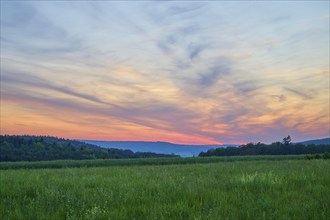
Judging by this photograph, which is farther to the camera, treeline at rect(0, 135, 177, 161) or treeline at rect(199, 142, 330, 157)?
treeline at rect(199, 142, 330, 157)

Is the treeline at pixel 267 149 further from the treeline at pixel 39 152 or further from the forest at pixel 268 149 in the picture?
the treeline at pixel 39 152

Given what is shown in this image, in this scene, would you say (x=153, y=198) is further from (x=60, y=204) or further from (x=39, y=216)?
(x=39, y=216)

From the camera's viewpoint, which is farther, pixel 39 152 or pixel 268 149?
pixel 268 149

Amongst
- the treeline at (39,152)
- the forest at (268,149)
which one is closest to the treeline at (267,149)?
the forest at (268,149)

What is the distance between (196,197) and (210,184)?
245cm

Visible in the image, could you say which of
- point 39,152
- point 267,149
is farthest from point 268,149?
point 39,152

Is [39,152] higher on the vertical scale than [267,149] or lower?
lower

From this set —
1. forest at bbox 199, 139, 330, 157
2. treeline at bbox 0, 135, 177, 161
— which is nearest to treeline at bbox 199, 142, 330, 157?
forest at bbox 199, 139, 330, 157

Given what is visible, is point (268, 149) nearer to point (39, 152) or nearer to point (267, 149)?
point (267, 149)

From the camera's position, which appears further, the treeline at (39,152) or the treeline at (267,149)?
the treeline at (267,149)

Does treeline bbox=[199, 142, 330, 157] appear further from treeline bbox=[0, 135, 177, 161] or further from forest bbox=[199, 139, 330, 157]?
treeline bbox=[0, 135, 177, 161]

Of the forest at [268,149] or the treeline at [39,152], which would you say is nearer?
the treeline at [39,152]

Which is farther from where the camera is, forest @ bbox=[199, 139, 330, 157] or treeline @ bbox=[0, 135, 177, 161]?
forest @ bbox=[199, 139, 330, 157]

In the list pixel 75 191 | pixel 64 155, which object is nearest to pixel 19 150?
pixel 64 155
